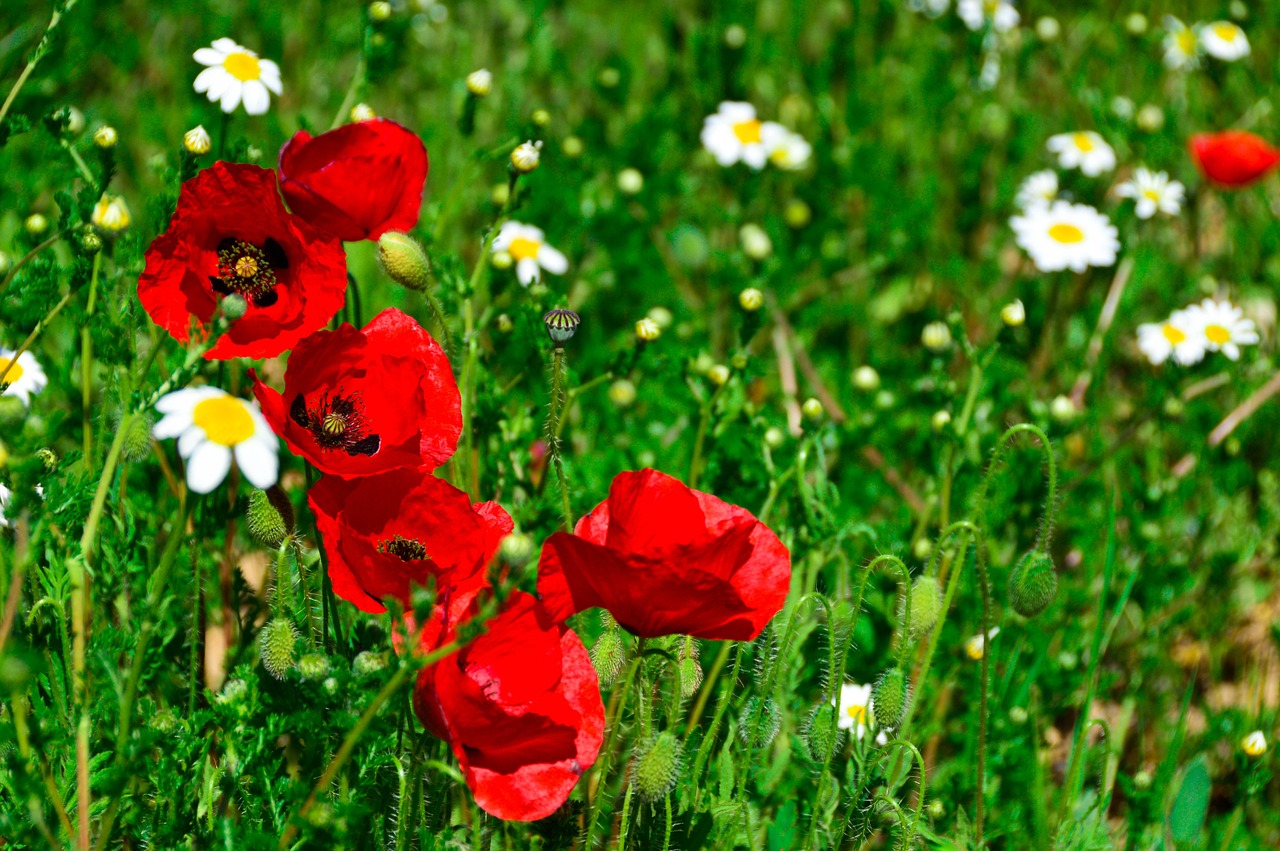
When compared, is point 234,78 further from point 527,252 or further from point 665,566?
point 665,566

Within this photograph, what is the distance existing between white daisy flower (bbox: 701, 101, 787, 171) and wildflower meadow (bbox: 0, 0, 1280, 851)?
0.02 metres

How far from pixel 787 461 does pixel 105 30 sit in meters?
2.75

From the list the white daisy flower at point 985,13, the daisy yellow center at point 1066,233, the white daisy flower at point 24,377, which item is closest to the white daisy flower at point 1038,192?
the daisy yellow center at point 1066,233

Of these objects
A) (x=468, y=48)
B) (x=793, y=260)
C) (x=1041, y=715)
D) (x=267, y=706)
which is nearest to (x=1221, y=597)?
(x=1041, y=715)

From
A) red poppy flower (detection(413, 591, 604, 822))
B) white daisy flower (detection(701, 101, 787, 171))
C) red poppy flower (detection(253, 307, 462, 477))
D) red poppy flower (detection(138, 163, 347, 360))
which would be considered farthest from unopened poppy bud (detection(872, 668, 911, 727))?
white daisy flower (detection(701, 101, 787, 171))

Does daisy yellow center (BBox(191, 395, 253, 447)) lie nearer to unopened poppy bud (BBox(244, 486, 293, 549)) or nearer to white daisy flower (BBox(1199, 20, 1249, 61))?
unopened poppy bud (BBox(244, 486, 293, 549))

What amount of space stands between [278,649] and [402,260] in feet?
1.82

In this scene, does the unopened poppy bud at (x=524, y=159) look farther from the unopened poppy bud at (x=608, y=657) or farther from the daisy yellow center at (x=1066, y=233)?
the daisy yellow center at (x=1066, y=233)

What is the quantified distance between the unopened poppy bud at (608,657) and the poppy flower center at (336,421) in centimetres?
41

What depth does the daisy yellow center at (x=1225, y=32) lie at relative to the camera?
4.06 meters

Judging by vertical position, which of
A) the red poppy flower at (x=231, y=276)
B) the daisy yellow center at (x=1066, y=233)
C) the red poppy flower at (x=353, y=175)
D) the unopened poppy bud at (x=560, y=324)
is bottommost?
the unopened poppy bud at (x=560, y=324)

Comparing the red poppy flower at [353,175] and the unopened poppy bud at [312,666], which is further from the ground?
the red poppy flower at [353,175]

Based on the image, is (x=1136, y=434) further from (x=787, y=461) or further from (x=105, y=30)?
(x=105, y=30)

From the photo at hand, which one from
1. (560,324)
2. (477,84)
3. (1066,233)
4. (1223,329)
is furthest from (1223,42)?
(560,324)
